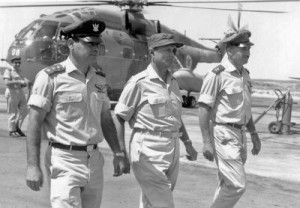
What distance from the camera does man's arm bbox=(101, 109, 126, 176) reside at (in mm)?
4215

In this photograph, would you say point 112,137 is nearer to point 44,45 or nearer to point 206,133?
point 206,133

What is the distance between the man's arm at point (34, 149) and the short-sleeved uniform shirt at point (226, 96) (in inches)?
78.9

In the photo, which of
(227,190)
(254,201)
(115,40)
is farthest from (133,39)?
(227,190)

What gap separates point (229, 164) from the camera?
5.26m

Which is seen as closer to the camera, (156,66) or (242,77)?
(156,66)

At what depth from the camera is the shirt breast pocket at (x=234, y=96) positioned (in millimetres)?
5508

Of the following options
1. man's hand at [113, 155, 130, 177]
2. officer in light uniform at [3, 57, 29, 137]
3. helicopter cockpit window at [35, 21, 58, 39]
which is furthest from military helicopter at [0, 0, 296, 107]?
man's hand at [113, 155, 130, 177]

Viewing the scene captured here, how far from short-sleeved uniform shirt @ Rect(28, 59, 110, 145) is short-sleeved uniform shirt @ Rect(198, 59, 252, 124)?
5.54 feet

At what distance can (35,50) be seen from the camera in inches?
711

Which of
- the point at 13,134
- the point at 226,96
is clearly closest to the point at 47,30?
the point at 13,134

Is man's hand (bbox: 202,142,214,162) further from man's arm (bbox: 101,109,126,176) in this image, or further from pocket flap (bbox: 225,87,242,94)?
man's arm (bbox: 101,109,126,176)

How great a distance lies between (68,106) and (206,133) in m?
1.74

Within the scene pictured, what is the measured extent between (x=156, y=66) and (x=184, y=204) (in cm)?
242

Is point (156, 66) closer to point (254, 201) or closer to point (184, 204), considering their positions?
point (184, 204)
